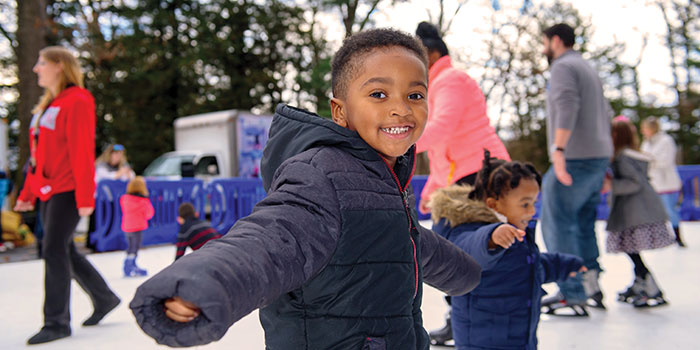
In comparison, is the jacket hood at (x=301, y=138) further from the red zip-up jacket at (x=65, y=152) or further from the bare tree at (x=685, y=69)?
the bare tree at (x=685, y=69)

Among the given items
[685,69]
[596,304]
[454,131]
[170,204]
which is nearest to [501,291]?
[454,131]

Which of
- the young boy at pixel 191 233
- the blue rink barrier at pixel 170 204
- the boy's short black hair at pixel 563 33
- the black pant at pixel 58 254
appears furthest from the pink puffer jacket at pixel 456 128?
the blue rink barrier at pixel 170 204

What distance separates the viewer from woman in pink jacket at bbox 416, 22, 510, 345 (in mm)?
3281

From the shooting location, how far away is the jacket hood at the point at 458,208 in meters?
2.58

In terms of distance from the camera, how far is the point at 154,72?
2331 cm

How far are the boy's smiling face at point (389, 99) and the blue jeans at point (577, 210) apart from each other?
287 cm

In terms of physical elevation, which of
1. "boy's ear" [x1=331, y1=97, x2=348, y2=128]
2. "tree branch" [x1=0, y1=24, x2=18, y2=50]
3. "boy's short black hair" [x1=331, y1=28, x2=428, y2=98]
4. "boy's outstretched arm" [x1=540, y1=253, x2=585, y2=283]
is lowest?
"boy's outstretched arm" [x1=540, y1=253, x2=585, y2=283]

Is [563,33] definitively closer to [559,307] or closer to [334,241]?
[559,307]

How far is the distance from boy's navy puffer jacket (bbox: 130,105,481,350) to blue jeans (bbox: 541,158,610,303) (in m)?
2.78

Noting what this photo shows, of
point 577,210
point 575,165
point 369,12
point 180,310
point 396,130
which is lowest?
point 577,210

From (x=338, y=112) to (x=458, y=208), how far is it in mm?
1219

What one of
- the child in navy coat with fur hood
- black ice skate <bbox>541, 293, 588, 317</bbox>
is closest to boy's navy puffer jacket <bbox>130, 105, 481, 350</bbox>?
the child in navy coat with fur hood

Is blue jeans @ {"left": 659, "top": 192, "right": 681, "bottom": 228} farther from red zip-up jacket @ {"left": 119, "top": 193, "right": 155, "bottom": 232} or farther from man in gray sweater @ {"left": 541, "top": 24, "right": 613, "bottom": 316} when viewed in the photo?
red zip-up jacket @ {"left": 119, "top": 193, "right": 155, "bottom": 232}

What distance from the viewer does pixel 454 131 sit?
3371 millimetres
